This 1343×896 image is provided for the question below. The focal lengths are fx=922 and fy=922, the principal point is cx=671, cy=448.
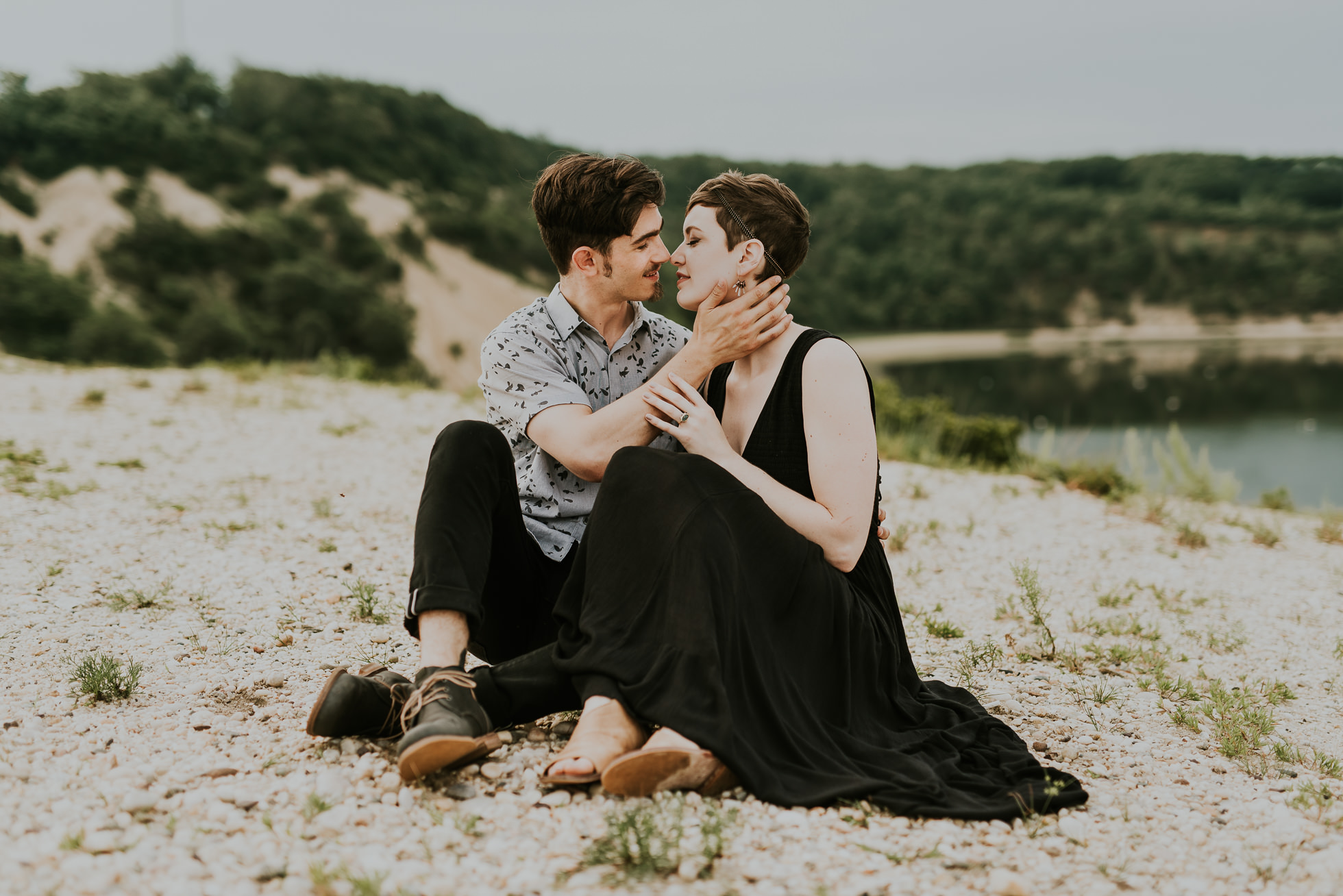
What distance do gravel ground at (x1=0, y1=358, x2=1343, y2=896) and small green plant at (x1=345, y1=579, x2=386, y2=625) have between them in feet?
0.23

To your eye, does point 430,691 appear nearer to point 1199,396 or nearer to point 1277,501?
point 1277,501

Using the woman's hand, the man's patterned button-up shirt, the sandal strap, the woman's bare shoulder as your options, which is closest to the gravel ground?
the sandal strap

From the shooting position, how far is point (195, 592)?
171 inches

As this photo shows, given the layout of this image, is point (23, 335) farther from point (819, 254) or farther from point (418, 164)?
point (819, 254)

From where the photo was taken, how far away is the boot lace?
2.43 m

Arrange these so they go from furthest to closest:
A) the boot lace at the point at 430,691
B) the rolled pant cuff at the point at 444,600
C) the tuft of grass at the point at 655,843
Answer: the rolled pant cuff at the point at 444,600 → the boot lace at the point at 430,691 → the tuft of grass at the point at 655,843

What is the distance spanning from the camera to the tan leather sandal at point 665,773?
2223 mm

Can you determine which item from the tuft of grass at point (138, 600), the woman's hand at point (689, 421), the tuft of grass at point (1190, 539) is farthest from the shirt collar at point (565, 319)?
the tuft of grass at point (1190, 539)

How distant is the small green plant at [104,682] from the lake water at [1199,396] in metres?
23.9

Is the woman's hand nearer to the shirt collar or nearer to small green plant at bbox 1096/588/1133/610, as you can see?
the shirt collar

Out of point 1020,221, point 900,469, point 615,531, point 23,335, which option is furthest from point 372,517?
point 1020,221

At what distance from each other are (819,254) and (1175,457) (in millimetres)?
68419

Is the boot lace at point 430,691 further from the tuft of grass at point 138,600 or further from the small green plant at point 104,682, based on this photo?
the tuft of grass at point 138,600

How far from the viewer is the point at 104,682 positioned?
301cm
